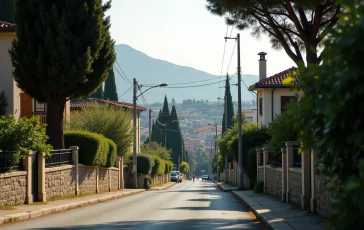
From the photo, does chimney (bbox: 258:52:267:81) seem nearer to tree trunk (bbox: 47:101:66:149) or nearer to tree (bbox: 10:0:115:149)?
tree (bbox: 10:0:115:149)

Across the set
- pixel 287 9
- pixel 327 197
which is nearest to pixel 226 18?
pixel 287 9

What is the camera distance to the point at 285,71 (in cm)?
5372

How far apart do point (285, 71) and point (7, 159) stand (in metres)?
39.1

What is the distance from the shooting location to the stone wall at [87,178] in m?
27.2

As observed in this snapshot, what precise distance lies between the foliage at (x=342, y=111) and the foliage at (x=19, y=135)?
14.4 meters

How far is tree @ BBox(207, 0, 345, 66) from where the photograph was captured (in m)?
20.5

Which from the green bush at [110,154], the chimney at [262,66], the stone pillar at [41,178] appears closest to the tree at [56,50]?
the stone pillar at [41,178]

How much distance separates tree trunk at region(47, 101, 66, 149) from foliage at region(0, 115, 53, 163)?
20.6ft

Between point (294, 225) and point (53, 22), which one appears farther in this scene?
point (53, 22)

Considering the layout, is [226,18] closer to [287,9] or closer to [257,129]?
[287,9]

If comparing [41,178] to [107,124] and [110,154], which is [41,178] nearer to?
[110,154]

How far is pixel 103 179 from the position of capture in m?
32.8

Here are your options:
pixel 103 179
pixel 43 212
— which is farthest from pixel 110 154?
pixel 43 212

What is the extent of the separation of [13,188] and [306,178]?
29.5 feet
